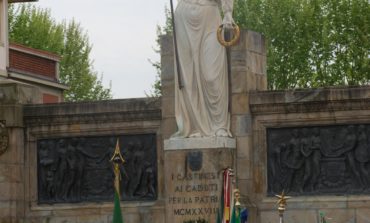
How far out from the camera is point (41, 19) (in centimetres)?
7612

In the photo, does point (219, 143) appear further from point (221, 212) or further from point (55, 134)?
point (55, 134)

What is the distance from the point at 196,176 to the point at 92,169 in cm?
355

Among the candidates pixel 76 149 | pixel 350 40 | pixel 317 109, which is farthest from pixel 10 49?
pixel 317 109

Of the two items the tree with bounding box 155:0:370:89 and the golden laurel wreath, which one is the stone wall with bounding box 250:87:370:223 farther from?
the tree with bounding box 155:0:370:89

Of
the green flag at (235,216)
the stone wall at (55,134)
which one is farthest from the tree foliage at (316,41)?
the green flag at (235,216)

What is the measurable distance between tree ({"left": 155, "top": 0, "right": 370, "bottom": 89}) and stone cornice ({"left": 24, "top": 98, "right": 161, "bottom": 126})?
27871 millimetres

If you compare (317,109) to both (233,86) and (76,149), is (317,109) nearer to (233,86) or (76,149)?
(233,86)

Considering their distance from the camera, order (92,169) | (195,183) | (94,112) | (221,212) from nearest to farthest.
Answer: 1. (221,212)
2. (195,183)
3. (94,112)
4. (92,169)

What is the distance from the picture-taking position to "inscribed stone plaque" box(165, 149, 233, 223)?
3497 centimetres

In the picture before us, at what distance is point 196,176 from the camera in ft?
116

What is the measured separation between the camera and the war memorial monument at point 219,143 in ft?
115

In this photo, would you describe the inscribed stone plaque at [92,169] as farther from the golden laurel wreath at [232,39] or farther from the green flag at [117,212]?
the golden laurel wreath at [232,39]

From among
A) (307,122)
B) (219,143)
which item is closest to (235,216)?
(219,143)

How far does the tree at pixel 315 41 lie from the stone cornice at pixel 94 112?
27.9m
